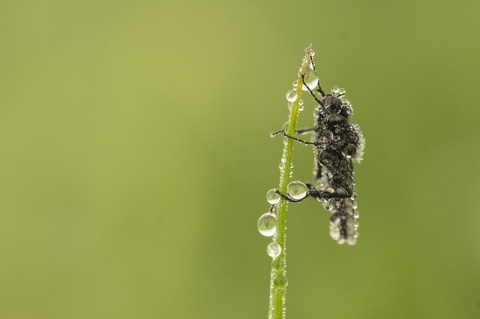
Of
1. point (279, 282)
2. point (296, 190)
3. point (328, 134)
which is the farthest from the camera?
A: point (328, 134)

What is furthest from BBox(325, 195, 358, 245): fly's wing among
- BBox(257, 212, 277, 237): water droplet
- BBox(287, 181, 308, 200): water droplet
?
BBox(257, 212, 277, 237): water droplet

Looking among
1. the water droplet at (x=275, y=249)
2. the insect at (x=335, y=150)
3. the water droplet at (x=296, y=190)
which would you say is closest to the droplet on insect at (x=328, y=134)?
the insect at (x=335, y=150)

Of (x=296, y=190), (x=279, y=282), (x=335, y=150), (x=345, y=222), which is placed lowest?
(x=279, y=282)

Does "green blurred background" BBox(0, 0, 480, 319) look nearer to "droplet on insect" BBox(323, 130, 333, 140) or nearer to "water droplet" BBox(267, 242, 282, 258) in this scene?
"droplet on insect" BBox(323, 130, 333, 140)

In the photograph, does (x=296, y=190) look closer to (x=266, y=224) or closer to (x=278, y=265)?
(x=266, y=224)

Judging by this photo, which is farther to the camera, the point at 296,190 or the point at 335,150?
the point at 335,150

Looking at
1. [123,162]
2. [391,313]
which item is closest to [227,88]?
[123,162]

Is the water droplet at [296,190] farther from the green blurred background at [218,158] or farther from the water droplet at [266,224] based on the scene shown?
the green blurred background at [218,158]

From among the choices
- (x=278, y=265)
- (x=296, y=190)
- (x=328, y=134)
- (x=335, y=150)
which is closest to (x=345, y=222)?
(x=335, y=150)
